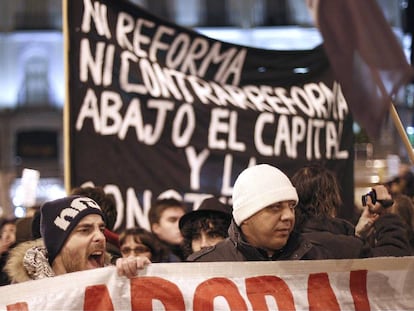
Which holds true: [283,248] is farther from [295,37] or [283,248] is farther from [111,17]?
[295,37]

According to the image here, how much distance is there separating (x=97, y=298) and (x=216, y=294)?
390 millimetres

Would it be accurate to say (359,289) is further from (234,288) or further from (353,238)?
(234,288)

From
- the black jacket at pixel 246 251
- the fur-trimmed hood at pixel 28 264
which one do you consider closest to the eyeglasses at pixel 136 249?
the fur-trimmed hood at pixel 28 264

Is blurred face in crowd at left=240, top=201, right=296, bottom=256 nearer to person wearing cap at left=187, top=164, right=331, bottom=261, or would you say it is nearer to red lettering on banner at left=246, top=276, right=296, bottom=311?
person wearing cap at left=187, top=164, right=331, bottom=261

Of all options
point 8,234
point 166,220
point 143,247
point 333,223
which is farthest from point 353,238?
point 8,234

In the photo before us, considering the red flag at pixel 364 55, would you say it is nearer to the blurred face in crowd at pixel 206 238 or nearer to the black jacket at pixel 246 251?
the black jacket at pixel 246 251

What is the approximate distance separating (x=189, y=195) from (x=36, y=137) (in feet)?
90.4

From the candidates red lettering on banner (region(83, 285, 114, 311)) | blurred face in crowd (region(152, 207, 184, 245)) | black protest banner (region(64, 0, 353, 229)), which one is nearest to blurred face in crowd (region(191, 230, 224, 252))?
red lettering on banner (region(83, 285, 114, 311))

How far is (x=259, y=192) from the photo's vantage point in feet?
11.9

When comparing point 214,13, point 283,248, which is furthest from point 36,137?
point 283,248

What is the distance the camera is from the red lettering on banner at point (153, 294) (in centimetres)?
352

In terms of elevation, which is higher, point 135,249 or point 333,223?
point 333,223

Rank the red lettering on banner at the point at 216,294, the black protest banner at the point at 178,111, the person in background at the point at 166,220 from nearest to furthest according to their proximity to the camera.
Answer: the red lettering on banner at the point at 216,294, the person in background at the point at 166,220, the black protest banner at the point at 178,111

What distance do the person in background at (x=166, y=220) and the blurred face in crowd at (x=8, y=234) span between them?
29.0 inches
